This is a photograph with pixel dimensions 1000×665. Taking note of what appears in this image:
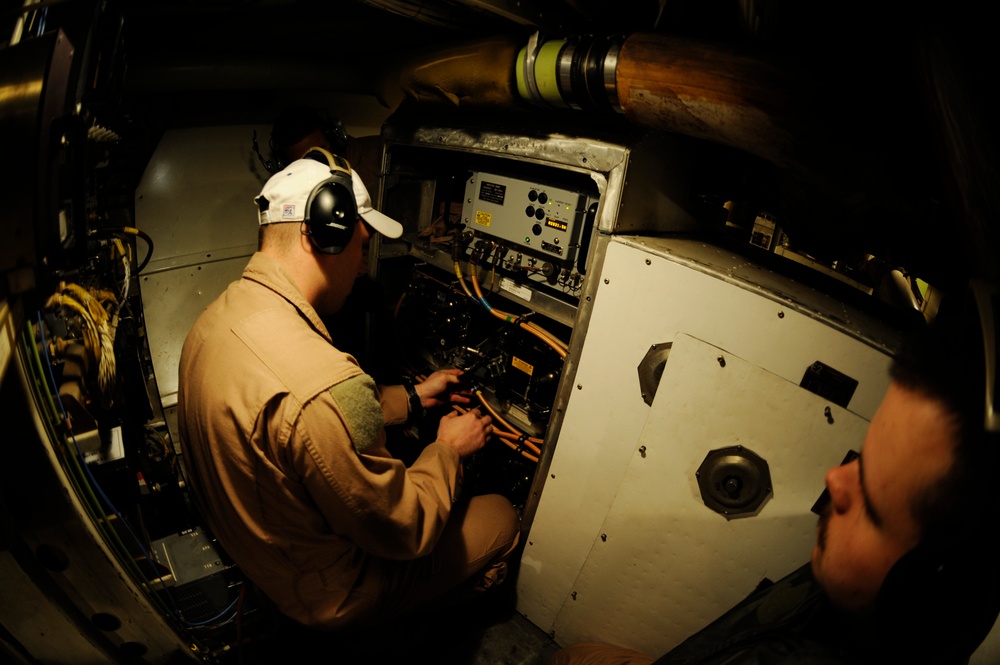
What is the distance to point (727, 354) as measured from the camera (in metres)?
1.30

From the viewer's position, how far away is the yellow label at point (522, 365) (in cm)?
198

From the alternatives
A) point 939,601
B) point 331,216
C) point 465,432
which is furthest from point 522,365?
point 939,601

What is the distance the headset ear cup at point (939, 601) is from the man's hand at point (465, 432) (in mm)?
1364

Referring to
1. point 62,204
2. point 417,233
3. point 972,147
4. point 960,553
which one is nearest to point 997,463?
point 960,553

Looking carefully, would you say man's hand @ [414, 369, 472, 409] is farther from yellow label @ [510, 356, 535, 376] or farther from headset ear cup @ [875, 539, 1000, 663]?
headset ear cup @ [875, 539, 1000, 663]

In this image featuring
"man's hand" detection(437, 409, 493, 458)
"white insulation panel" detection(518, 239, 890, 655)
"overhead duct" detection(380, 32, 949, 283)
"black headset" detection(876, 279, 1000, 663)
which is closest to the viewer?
"black headset" detection(876, 279, 1000, 663)

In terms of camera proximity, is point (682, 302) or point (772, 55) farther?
point (682, 302)

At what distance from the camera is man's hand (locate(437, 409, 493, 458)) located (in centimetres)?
189

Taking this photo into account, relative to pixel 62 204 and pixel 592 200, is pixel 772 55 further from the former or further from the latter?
pixel 62 204

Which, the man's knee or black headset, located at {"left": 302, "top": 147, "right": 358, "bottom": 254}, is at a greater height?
black headset, located at {"left": 302, "top": 147, "right": 358, "bottom": 254}

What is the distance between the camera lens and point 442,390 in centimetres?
217

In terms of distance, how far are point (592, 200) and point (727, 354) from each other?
740mm

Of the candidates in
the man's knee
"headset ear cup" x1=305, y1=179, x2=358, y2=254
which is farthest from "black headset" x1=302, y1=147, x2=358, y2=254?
the man's knee

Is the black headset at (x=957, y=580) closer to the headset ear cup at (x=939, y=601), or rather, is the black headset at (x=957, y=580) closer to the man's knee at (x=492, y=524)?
the headset ear cup at (x=939, y=601)
